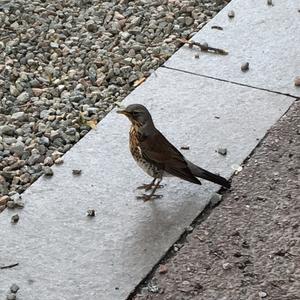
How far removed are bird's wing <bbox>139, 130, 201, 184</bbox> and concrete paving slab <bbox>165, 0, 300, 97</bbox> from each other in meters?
1.31

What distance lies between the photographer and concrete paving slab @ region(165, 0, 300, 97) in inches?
239

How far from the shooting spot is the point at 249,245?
4664 millimetres

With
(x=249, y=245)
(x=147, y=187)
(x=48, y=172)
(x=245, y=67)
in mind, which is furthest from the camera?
(x=245, y=67)

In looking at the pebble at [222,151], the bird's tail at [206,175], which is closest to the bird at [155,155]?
the bird's tail at [206,175]

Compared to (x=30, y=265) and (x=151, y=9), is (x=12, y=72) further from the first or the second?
(x=30, y=265)

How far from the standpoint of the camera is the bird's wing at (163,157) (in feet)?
16.0

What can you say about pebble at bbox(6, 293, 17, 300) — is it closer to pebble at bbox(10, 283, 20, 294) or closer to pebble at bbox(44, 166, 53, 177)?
pebble at bbox(10, 283, 20, 294)

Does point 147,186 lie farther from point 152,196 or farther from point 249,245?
point 249,245

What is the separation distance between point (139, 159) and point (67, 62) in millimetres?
1628

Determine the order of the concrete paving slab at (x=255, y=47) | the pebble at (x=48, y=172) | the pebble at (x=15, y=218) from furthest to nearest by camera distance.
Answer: the concrete paving slab at (x=255, y=47), the pebble at (x=48, y=172), the pebble at (x=15, y=218)

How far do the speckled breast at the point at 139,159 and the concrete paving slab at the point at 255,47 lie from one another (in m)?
1.35

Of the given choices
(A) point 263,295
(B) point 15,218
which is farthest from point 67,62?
(A) point 263,295

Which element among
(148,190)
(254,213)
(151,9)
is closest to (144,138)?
(148,190)

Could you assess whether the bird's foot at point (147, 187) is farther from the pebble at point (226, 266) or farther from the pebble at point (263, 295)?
the pebble at point (263, 295)
